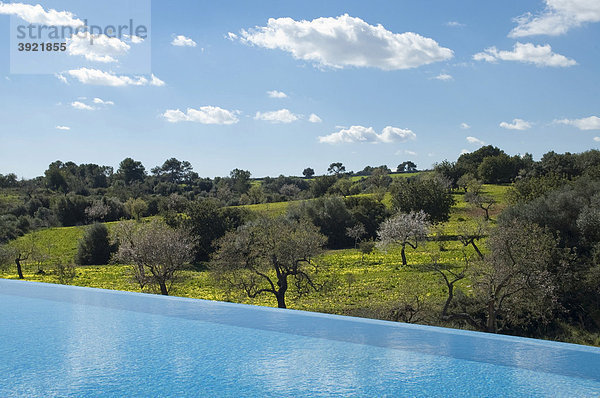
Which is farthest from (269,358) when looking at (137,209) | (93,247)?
(137,209)

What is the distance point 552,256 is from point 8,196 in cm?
6007

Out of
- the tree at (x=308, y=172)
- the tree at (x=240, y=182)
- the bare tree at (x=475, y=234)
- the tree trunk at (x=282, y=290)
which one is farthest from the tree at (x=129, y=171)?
the tree trunk at (x=282, y=290)

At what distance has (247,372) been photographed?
6.38m

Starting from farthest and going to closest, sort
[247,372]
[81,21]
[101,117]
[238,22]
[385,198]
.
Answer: [385,198] → [101,117] → [238,22] → [81,21] → [247,372]

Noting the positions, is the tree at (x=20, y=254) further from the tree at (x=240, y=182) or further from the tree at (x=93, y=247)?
the tree at (x=240, y=182)

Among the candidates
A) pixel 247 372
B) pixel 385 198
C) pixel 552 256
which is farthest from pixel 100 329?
pixel 385 198

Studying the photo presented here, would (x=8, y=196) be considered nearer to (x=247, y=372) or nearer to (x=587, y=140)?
(x=247, y=372)

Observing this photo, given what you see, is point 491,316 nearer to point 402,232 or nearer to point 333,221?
point 402,232

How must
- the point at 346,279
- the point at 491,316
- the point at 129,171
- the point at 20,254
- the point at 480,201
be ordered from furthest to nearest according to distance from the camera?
the point at 129,171 < the point at 480,201 < the point at 20,254 < the point at 346,279 < the point at 491,316

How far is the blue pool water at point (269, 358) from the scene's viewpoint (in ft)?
18.9

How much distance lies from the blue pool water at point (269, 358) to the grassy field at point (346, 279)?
27.8 ft

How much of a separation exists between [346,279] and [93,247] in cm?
2125

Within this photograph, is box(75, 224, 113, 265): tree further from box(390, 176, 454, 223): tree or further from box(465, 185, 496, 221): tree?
box(465, 185, 496, 221): tree

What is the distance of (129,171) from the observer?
266 ft
